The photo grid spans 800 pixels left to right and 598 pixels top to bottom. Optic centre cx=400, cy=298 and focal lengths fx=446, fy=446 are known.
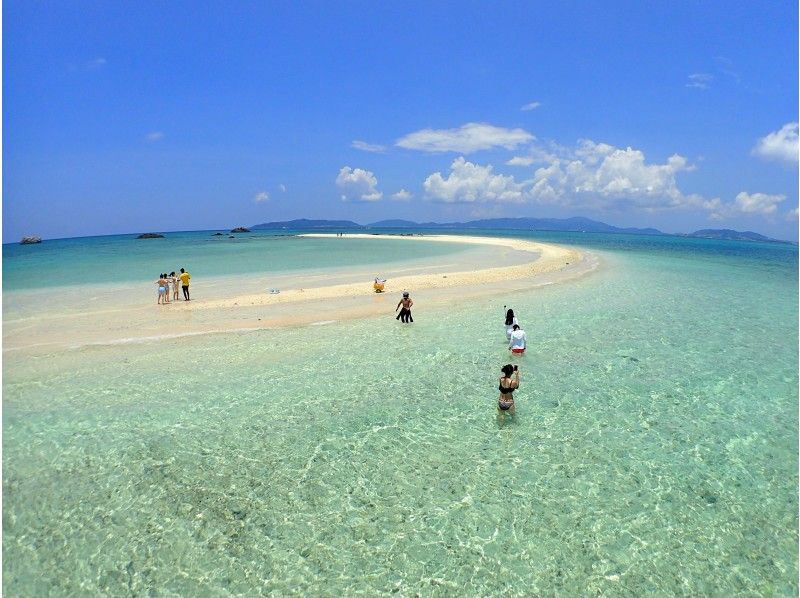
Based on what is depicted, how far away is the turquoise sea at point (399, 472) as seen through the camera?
7.38m

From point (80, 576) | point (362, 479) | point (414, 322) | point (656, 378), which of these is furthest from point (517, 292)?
point (80, 576)

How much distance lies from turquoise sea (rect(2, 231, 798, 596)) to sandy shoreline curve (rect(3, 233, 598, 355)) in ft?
9.93

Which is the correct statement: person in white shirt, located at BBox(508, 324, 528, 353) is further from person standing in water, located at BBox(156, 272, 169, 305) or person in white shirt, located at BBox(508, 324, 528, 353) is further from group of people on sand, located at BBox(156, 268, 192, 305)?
person standing in water, located at BBox(156, 272, 169, 305)

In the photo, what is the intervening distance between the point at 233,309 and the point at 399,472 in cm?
1927

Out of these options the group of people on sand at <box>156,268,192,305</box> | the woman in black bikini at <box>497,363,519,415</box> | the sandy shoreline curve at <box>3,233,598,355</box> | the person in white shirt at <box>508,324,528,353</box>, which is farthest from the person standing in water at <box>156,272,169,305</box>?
the woman in black bikini at <box>497,363,519,415</box>

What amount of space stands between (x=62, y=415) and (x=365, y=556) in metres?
10.4

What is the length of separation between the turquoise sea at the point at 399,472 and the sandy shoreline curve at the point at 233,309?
3.03 metres

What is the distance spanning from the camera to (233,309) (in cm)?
2612

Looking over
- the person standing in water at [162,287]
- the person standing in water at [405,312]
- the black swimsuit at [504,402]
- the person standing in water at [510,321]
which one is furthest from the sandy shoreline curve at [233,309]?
the black swimsuit at [504,402]

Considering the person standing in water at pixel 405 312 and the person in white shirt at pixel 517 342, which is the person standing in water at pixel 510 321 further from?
the person standing in water at pixel 405 312

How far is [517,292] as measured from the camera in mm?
31781

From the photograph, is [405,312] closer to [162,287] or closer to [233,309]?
[233,309]

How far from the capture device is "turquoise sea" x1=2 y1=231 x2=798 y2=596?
24.2 ft

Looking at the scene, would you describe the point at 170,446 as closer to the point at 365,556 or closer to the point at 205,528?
the point at 205,528
